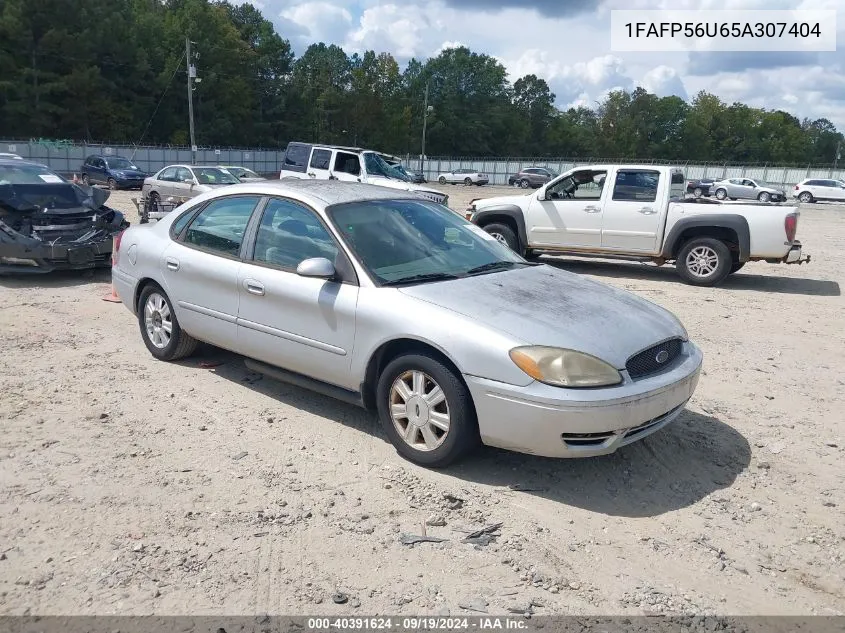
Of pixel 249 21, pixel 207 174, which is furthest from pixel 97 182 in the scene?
pixel 249 21

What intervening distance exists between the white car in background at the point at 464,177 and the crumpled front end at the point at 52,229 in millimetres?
48622

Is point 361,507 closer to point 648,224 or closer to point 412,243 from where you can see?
point 412,243

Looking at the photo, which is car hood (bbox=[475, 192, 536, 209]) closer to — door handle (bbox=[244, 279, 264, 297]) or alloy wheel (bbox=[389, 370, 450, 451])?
door handle (bbox=[244, 279, 264, 297])

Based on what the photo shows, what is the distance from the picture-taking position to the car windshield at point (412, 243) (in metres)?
4.43

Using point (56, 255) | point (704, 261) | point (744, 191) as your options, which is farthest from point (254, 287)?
point (744, 191)

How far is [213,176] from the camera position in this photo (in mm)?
19062

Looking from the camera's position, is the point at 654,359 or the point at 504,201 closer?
the point at 654,359

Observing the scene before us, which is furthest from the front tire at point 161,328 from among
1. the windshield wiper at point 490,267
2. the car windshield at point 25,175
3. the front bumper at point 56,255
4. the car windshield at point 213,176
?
the car windshield at point 213,176

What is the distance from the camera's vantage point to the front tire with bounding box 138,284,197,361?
18.6 feet

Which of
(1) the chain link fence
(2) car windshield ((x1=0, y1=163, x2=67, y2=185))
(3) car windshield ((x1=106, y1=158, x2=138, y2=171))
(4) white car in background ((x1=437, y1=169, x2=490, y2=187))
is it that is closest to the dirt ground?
(2) car windshield ((x1=0, y1=163, x2=67, y2=185))

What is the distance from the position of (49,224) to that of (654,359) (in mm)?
8554

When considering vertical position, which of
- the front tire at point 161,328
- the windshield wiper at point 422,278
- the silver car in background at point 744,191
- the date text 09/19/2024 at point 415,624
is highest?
the silver car in background at point 744,191

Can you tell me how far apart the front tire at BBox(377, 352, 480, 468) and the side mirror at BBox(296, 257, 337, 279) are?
0.70 metres

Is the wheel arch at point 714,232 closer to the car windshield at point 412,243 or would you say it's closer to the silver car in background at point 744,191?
the car windshield at point 412,243
